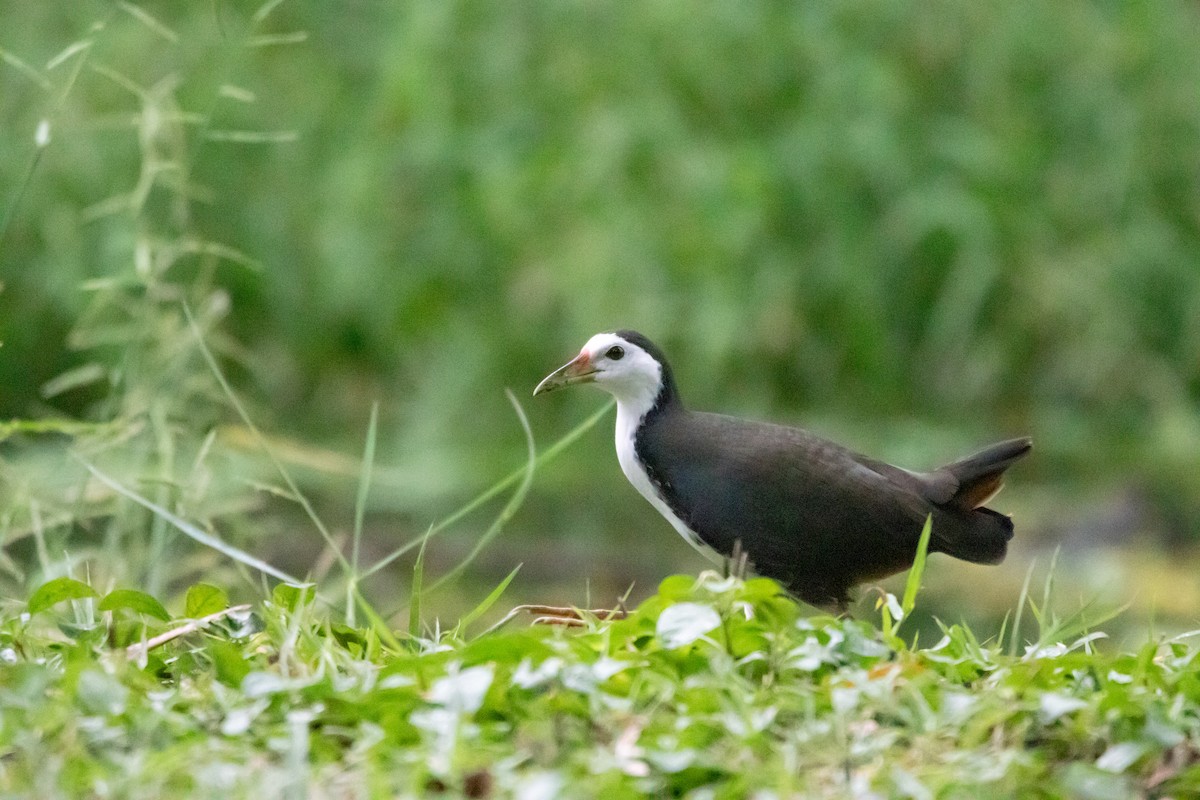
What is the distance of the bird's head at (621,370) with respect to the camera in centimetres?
359

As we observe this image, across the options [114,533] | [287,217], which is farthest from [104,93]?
[114,533]

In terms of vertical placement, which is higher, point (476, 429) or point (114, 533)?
point (114, 533)

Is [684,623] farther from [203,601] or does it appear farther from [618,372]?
[618,372]

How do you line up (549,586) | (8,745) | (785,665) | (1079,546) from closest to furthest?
(8,745), (785,665), (549,586), (1079,546)

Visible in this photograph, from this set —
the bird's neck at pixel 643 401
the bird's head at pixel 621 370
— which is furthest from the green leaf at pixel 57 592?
the bird's neck at pixel 643 401

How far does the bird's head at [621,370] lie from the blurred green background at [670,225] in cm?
324

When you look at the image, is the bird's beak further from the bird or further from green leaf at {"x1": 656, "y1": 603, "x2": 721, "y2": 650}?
green leaf at {"x1": 656, "y1": 603, "x2": 721, "y2": 650}

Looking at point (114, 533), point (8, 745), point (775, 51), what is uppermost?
point (775, 51)

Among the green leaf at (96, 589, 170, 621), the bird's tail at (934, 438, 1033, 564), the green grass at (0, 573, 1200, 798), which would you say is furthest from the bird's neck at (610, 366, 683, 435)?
the green leaf at (96, 589, 170, 621)

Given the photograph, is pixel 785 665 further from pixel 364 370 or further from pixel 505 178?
pixel 364 370

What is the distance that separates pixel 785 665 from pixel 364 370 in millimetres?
5891

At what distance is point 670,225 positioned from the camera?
7.61 m

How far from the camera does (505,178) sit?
25.2 ft

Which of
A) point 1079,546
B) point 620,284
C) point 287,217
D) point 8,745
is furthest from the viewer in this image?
point 287,217
